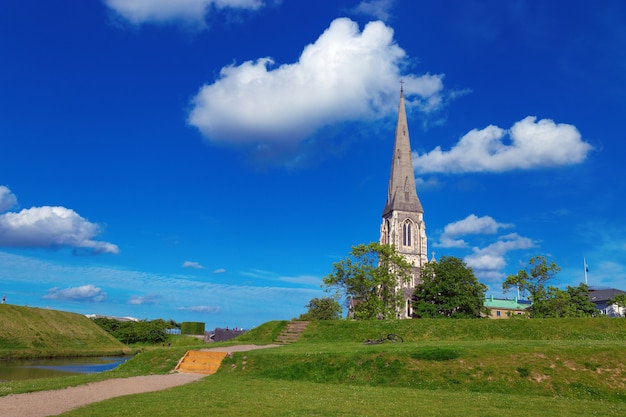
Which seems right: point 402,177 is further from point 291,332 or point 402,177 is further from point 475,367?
point 475,367

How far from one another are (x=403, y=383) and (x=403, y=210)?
111297mm

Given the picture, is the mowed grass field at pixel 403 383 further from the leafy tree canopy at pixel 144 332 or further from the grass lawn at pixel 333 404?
the leafy tree canopy at pixel 144 332

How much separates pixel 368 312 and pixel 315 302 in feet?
180

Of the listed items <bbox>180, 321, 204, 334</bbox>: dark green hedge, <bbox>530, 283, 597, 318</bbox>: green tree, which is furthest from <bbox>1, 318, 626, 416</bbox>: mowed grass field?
<bbox>180, 321, 204, 334</bbox>: dark green hedge

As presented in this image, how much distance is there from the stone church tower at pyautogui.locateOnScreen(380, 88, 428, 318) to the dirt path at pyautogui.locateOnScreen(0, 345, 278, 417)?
106 meters

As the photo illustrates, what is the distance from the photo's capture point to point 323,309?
112625mm

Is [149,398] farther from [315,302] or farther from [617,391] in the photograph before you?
[315,302]

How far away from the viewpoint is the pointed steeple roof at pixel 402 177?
133m

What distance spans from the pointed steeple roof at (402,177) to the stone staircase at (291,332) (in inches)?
3519

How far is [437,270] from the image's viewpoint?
83.5m

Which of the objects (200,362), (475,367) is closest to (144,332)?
(200,362)

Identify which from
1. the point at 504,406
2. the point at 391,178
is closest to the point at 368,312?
the point at 504,406

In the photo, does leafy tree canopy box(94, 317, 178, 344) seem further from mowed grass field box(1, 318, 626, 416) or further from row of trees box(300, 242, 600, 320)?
mowed grass field box(1, 318, 626, 416)

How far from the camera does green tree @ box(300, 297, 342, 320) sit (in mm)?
109812
